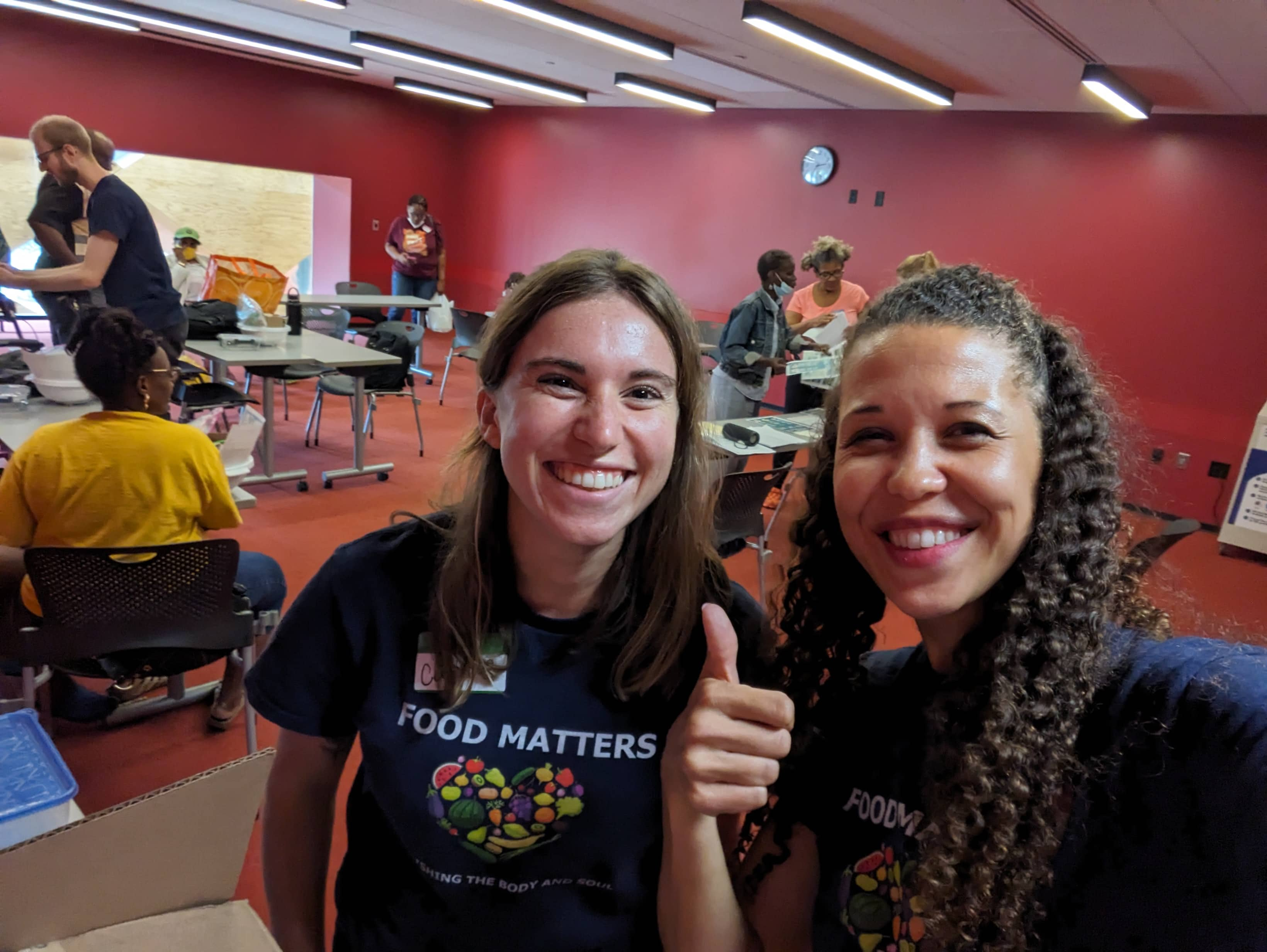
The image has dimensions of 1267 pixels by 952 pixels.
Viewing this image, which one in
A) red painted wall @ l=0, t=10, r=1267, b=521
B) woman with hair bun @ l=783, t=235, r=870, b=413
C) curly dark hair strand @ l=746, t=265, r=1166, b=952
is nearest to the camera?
curly dark hair strand @ l=746, t=265, r=1166, b=952

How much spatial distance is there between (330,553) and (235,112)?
8.09 meters

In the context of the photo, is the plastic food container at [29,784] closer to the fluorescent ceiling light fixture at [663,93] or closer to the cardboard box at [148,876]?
the cardboard box at [148,876]

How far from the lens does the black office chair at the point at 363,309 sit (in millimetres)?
8250

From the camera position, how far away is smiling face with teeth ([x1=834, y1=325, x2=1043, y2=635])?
0.82 meters

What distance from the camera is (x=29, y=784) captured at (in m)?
0.93

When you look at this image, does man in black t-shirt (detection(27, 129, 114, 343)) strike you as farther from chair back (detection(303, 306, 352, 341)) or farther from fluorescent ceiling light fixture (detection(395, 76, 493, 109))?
fluorescent ceiling light fixture (detection(395, 76, 493, 109))

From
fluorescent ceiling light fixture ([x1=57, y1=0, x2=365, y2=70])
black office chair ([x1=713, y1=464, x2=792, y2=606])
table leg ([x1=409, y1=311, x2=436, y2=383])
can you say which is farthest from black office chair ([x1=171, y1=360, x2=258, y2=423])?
fluorescent ceiling light fixture ([x1=57, y1=0, x2=365, y2=70])

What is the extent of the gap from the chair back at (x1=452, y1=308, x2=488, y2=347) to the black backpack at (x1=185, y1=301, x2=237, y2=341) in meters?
2.20

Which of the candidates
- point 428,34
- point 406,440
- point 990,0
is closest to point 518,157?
point 428,34

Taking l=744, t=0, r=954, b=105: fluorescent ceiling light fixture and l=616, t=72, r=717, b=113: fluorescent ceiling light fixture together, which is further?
l=616, t=72, r=717, b=113: fluorescent ceiling light fixture

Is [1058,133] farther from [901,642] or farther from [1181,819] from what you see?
[1181,819]

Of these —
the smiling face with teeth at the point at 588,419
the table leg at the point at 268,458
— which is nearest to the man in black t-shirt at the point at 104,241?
the table leg at the point at 268,458

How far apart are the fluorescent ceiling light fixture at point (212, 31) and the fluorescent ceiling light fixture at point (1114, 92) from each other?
713 cm

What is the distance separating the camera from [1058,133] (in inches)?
259
